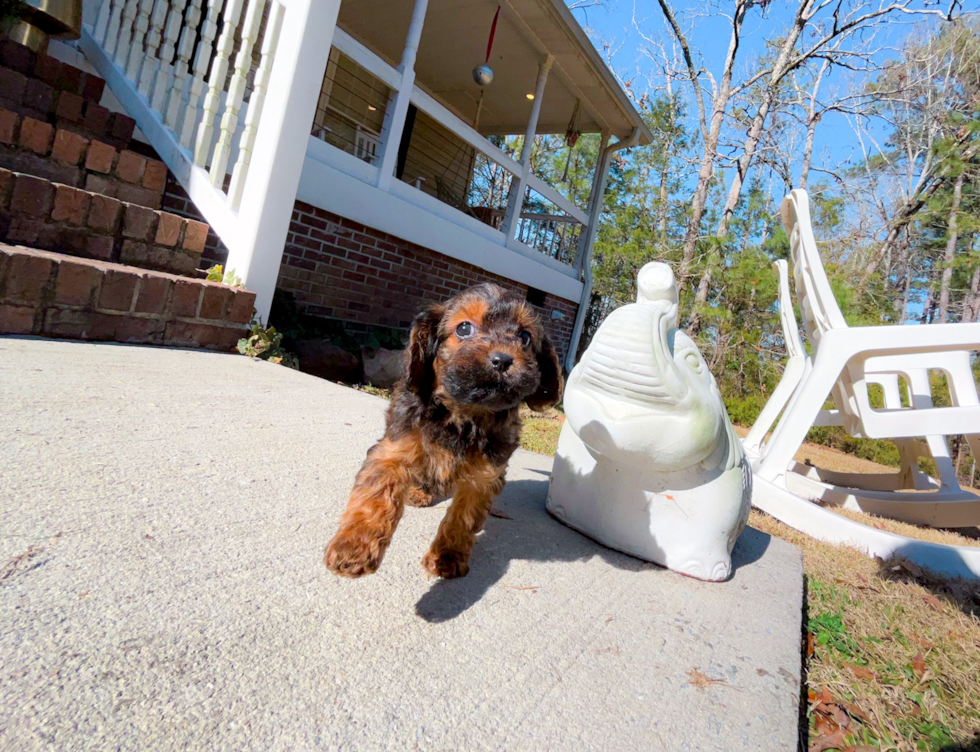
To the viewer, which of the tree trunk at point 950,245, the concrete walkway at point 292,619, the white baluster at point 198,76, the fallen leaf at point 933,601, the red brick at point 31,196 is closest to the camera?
the concrete walkway at point 292,619

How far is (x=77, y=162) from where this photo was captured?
13.0ft

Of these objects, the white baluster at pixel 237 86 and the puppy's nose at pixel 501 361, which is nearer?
the puppy's nose at pixel 501 361

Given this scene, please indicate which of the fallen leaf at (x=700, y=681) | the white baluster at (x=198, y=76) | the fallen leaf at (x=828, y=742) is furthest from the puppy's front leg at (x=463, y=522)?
the white baluster at (x=198, y=76)

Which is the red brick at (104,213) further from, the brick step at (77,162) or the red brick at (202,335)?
the red brick at (202,335)

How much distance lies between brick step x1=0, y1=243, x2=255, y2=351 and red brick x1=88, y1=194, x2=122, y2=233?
0.29 m

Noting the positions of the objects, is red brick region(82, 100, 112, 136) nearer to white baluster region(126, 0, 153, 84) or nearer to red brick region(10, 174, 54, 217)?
white baluster region(126, 0, 153, 84)

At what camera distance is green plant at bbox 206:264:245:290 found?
168 inches

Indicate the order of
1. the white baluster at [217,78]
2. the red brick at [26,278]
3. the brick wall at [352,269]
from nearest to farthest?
1. the red brick at [26,278]
2. the white baluster at [217,78]
3. the brick wall at [352,269]

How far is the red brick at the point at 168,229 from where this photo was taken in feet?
13.0

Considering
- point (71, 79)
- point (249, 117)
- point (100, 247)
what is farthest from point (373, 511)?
point (71, 79)

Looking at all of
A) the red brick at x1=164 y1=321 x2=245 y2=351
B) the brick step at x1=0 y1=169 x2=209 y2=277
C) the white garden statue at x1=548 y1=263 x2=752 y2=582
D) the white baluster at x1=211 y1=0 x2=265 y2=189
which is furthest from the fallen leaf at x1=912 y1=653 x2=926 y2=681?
the white baluster at x1=211 y1=0 x2=265 y2=189

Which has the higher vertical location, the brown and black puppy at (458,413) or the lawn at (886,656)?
the brown and black puppy at (458,413)

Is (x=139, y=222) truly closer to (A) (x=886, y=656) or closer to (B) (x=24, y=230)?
(B) (x=24, y=230)

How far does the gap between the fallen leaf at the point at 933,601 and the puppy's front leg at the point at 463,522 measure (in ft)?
7.78
